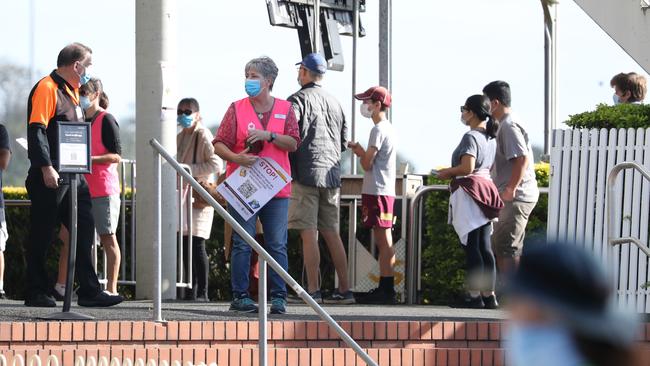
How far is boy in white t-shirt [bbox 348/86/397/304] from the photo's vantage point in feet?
34.6

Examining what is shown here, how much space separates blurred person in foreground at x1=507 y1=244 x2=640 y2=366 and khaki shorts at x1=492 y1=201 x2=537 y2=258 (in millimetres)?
8342

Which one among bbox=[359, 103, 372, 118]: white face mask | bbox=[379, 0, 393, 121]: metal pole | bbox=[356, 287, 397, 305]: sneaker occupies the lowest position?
bbox=[356, 287, 397, 305]: sneaker

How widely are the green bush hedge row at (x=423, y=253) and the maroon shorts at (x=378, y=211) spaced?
1242 mm

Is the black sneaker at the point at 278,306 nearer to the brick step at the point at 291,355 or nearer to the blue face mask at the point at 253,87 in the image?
the brick step at the point at 291,355

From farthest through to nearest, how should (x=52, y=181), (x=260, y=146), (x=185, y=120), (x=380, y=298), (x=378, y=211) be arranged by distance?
(x=185, y=120) < (x=380, y=298) < (x=378, y=211) < (x=260, y=146) < (x=52, y=181)

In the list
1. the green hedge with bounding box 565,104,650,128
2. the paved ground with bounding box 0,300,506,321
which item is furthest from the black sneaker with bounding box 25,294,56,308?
the green hedge with bounding box 565,104,650,128

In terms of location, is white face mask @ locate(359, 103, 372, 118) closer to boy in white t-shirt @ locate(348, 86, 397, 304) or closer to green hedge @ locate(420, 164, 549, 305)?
boy in white t-shirt @ locate(348, 86, 397, 304)

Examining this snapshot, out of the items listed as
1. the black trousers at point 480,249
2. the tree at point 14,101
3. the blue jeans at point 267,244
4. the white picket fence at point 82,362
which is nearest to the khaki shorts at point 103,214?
the blue jeans at point 267,244

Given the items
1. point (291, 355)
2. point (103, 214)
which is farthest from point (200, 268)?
point (291, 355)

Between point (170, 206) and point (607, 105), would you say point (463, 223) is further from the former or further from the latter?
point (170, 206)

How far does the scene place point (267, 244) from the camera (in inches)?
343

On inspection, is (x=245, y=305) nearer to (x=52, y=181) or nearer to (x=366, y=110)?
(x=52, y=181)

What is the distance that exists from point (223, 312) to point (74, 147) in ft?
4.89

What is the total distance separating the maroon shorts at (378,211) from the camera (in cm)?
1059
